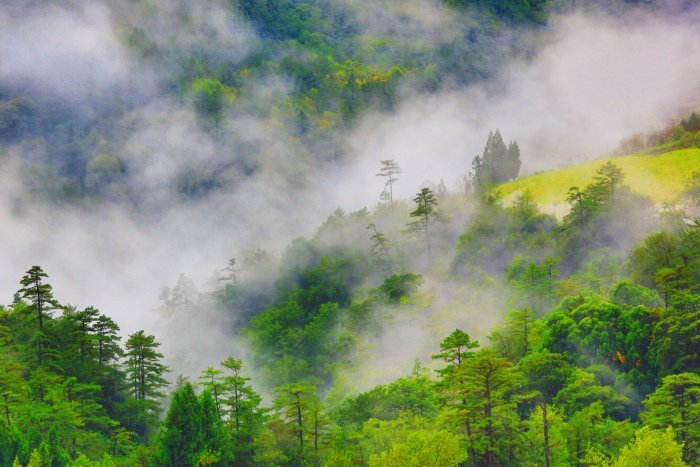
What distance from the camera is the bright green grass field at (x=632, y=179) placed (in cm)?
13200

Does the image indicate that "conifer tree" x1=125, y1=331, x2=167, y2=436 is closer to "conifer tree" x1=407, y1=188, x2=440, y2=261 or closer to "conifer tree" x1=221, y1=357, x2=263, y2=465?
"conifer tree" x1=221, y1=357, x2=263, y2=465

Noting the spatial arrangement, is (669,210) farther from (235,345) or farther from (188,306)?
(188,306)

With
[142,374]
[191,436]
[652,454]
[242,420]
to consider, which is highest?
[142,374]

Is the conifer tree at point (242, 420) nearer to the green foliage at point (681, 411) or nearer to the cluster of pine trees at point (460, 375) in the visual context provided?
the cluster of pine trees at point (460, 375)

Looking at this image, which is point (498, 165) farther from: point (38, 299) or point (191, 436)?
point (191, 436)

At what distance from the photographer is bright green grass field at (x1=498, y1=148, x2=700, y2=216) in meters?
132

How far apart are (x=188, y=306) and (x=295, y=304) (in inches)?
1630

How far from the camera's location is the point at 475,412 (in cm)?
6512

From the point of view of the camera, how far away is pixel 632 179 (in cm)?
13750

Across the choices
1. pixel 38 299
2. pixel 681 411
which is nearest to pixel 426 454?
pixel 681 411

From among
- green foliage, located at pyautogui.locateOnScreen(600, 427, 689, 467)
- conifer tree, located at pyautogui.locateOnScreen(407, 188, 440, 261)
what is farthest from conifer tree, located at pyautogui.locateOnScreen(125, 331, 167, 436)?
conifer tree, located at pyautogui.locateOnScreen(407, 188, 440, 261)

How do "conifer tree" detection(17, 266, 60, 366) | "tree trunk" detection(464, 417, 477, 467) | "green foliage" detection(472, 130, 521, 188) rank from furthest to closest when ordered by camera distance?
"green foliage" detection(472, 130, 521, 188) → "conifer tree" detection(17, 266, 60, 366) → "tree trunk" detection(464, 417, 477, 467)

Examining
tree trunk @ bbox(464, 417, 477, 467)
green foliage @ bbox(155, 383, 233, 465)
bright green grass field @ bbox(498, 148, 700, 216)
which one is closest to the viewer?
tree trunk @ bbox(464, 417, 477, 467)


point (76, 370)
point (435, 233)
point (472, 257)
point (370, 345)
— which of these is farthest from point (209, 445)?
point (435, 233)
